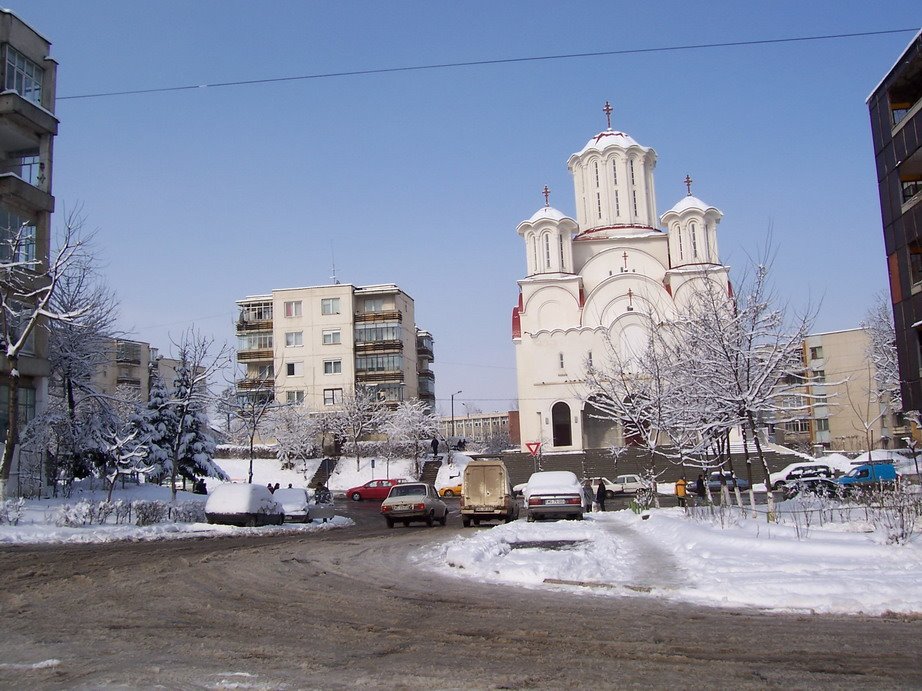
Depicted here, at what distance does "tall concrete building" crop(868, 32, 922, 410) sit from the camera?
2573 cm

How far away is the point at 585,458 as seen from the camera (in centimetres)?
5366

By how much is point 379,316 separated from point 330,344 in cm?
491

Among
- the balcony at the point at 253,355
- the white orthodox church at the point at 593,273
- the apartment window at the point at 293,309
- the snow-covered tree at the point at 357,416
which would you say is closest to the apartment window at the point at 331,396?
the snow-covered tree at the point at 357,416

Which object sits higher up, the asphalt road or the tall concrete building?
the tall concrete building

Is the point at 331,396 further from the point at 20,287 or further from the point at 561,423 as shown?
the point at 20,287

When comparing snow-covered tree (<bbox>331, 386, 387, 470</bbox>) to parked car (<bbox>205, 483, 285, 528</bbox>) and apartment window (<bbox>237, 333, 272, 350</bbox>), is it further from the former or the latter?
parked car (<bbox>205, 483, 285, 528</bbox>)

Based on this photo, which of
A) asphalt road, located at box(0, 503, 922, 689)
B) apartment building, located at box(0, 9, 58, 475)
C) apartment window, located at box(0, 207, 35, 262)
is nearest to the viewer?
asphalt road, located at box(0, 503, 922, 689)

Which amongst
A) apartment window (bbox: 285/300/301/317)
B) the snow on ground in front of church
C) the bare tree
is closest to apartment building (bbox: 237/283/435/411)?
apartment window (bbox: 285/300/301/317)

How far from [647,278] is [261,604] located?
172 feet

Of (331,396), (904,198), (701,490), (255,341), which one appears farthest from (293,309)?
(904,198)

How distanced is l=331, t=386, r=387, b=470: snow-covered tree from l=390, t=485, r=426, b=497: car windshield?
3261 cm

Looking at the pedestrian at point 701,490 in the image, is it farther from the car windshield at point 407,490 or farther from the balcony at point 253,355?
the balcony at point 253,355

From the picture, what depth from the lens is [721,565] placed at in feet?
39.3

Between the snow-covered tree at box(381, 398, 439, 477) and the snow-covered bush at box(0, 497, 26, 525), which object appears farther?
the snow-covered tree at box(381, 398, 439, 477)
